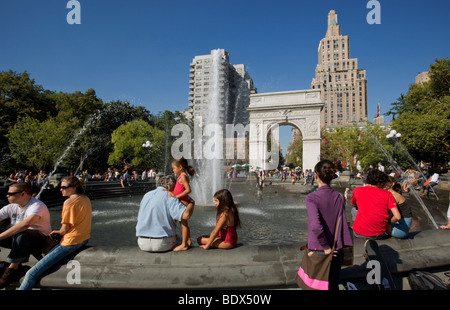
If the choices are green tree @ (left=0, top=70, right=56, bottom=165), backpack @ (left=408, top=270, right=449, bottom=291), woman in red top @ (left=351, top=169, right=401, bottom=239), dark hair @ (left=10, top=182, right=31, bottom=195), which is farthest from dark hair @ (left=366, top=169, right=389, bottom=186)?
green tree @ (left=0, top=70, right=56, bottom=165)

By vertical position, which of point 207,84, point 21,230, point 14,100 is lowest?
point 21,230

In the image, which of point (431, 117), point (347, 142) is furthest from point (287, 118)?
point (431, 117)

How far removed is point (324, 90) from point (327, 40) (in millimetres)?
21729

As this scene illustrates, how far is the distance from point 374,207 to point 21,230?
165 inches

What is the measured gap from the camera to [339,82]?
112 meters

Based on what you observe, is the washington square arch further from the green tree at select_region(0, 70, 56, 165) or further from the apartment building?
the apartment building

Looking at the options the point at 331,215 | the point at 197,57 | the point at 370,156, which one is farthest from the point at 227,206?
the point at 197,57

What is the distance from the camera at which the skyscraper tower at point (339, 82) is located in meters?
110

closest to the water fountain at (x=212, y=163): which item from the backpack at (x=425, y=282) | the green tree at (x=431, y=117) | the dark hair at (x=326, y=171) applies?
the backpack at (x=425, y=282)

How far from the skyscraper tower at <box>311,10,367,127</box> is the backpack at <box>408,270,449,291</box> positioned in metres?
115

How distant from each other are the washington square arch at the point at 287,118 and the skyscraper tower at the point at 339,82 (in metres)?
85.2

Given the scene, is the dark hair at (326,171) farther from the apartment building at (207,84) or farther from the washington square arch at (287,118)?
the apartment building at (207,84)

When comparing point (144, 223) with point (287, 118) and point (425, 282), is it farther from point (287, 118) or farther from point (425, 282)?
point (287, 118)

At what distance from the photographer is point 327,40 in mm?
115375
